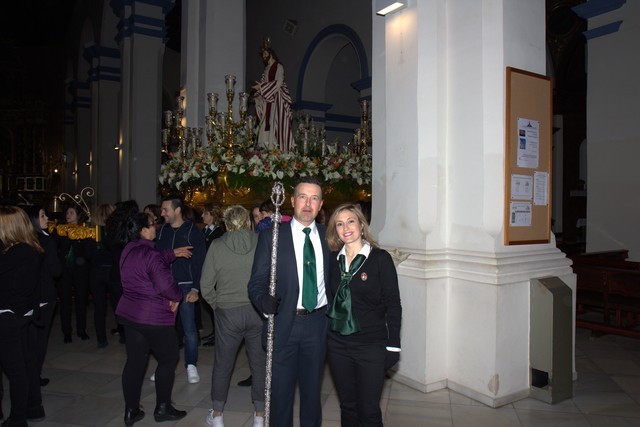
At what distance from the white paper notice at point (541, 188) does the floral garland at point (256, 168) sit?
9.09 ft

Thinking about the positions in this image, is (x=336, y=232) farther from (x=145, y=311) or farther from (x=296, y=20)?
(x=296, y=20)

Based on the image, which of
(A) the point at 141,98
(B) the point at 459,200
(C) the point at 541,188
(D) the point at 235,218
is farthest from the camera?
(A) the point at 141,98

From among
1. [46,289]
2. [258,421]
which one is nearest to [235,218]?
A: [258,421]

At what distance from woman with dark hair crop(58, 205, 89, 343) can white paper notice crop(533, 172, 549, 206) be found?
517 centimetres

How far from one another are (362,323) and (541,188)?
2.61 meters

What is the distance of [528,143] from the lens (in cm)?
430

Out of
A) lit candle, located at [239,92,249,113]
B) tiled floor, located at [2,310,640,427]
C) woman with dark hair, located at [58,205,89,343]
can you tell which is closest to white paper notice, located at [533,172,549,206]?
tiled floor, located at [2,310,640,427]

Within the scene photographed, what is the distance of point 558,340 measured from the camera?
4152mm

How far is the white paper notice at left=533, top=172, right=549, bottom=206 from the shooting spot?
4.42 metres

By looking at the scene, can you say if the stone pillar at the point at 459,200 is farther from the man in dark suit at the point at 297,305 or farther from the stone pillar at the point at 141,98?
the stone pillar at the point at 141,98

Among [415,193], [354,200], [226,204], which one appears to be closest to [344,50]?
[354,200]

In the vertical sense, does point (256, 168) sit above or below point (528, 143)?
below

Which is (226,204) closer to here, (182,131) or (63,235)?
(182,131)

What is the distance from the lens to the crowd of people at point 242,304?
285 centimetres
